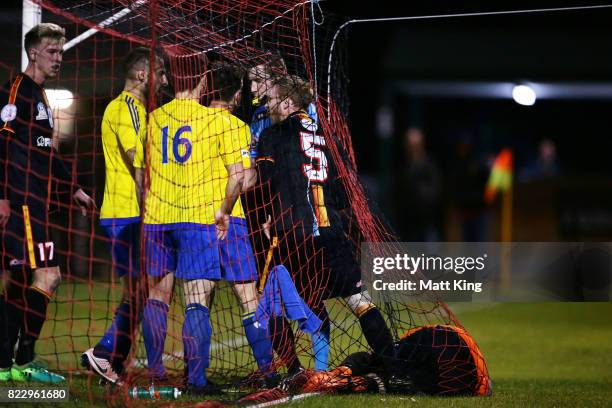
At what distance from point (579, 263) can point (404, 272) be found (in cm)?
477

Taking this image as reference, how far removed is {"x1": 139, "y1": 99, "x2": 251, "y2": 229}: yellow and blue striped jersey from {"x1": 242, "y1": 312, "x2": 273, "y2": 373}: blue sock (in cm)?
65

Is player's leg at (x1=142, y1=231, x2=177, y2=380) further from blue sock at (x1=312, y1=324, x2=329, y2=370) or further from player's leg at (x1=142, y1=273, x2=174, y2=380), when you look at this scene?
blue sock at (x1=312, y1=324, x2=329, y2=370)

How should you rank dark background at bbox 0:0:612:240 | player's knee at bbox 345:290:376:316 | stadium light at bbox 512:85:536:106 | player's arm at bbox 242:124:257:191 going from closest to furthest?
1. player's arm at bbox 242:124:257:191
2. player's knee at bbox 345:290:376:316
3. stadium light at bbox 512:85:536:106
4. dark background at bbox 0:0:612:240

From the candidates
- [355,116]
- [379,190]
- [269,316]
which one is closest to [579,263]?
[269,316]

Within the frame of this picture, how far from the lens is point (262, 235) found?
637 cm

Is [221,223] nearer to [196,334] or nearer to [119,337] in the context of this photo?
[196,334]

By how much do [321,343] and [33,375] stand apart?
5.60 ft

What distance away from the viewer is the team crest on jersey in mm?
6156

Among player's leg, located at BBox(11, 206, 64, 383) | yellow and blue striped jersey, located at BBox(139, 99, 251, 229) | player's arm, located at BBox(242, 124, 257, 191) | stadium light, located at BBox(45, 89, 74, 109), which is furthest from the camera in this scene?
stadium light, located at BBox(45, 89, 74, 109)

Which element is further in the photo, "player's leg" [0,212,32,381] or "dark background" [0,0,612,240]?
"dark background" [0,0,612,240]

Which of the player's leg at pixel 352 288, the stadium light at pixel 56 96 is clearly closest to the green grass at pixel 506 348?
the player's leg at pixel 352 288

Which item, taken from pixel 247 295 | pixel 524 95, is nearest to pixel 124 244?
pixel 247 295

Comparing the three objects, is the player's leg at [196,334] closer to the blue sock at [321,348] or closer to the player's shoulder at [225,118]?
the blue sock at [321,348]

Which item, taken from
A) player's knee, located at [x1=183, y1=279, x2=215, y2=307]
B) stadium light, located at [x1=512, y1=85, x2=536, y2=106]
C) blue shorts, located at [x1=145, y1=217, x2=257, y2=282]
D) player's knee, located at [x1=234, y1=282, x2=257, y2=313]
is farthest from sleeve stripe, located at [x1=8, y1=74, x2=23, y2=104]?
stadium light, located at [x1=512, y1=85, x2=536, y2=106]
